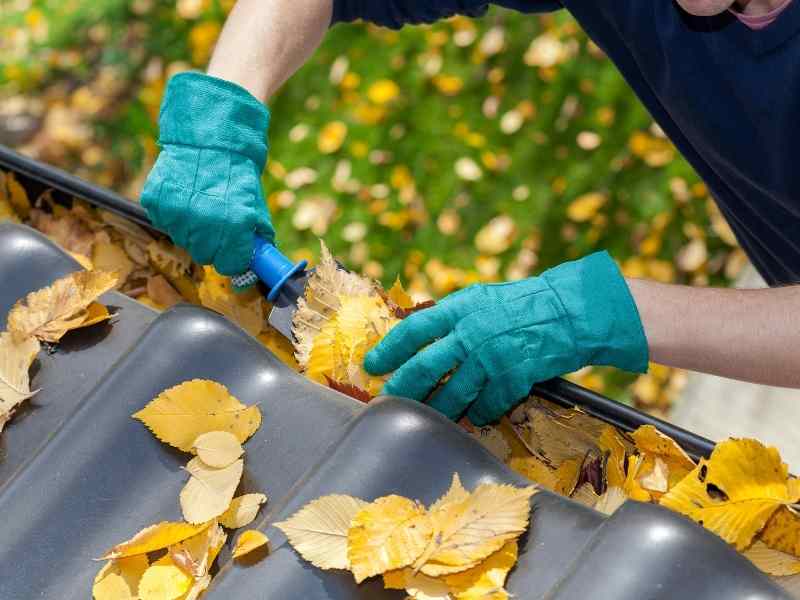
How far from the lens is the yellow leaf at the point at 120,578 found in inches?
40.0

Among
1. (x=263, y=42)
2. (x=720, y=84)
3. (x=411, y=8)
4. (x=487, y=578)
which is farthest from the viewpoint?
(x=411, y=8)

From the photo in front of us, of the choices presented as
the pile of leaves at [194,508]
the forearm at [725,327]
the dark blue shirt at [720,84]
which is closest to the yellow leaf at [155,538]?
the pile of leaves at [194,508]

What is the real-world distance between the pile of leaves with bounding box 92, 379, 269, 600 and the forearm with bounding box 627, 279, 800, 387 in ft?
1.91

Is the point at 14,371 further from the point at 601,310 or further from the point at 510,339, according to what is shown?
the point at 601,310

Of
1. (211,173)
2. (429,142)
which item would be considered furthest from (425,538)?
(429,142)

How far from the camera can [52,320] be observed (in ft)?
4.04

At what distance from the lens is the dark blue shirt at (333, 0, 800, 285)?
1.39 m

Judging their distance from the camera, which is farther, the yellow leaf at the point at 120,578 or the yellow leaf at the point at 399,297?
the yellow leaf at the point at 399,297

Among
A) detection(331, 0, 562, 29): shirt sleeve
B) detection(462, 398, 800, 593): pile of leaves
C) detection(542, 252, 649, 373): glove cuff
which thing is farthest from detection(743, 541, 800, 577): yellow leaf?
detection(331, 0, 562, 29): shirt sleeve

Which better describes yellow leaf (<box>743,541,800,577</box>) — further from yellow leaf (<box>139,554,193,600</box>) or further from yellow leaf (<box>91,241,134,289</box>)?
yellow leaf (<box>91,241,134,289</box>)

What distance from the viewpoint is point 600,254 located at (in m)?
1.34

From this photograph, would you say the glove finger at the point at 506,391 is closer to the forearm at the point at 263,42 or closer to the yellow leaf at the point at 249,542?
the yellow leaf at the point at 249,542

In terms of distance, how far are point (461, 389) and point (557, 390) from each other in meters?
0.12

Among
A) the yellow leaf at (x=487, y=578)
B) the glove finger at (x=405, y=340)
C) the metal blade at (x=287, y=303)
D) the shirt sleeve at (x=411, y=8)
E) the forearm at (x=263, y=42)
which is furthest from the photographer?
the shirt sleeve at (x=411, y=8)
